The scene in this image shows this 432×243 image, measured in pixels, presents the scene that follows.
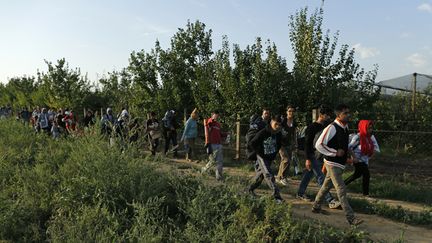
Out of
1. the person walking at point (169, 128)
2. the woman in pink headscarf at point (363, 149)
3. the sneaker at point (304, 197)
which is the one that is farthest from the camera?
the person walking at point (169, 128)

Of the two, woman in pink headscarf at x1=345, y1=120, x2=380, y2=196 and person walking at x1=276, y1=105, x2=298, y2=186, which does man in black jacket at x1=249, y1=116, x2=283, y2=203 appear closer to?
person walking at x1=276, y1=105, x2=298, y2=186

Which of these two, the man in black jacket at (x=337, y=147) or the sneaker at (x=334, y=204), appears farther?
the sneaker at (x=334, y=204)

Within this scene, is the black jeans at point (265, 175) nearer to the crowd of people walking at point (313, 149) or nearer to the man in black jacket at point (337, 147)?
the crowd of people walking at point (313, 149)

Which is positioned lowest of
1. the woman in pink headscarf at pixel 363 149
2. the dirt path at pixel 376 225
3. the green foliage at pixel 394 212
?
the dirt path at pixel 376 225

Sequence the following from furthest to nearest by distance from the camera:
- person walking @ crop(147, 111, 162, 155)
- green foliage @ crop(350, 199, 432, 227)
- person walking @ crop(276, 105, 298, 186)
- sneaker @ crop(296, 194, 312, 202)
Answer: person walking @ crop(147, 111, 162, 155) < person walking @ crop(276, 105, 298, 186) < sneaker @ crop(296, 194, 312, 202) < green foliage @ crop(350, 199, 432, 227)

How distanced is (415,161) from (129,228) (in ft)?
36.4

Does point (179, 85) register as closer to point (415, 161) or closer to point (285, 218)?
point (415, 161)

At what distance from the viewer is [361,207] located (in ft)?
26.3

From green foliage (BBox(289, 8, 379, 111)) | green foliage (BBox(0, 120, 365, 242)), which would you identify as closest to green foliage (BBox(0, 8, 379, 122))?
green foliage (BBox(289, 8, 379, 111))

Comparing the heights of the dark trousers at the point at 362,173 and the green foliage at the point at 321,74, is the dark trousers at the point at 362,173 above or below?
below

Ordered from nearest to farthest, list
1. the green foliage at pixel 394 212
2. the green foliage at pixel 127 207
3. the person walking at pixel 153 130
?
the green foliage at pixel 127 207, the green foliage at pixel 394 212, the person walking at pixel 153 130

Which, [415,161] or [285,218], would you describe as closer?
[285,218]

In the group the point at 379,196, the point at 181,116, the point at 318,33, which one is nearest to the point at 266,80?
the point at 318,33

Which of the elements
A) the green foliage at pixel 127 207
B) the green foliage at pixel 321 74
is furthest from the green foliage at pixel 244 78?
the green foliage at pixel 127 207
